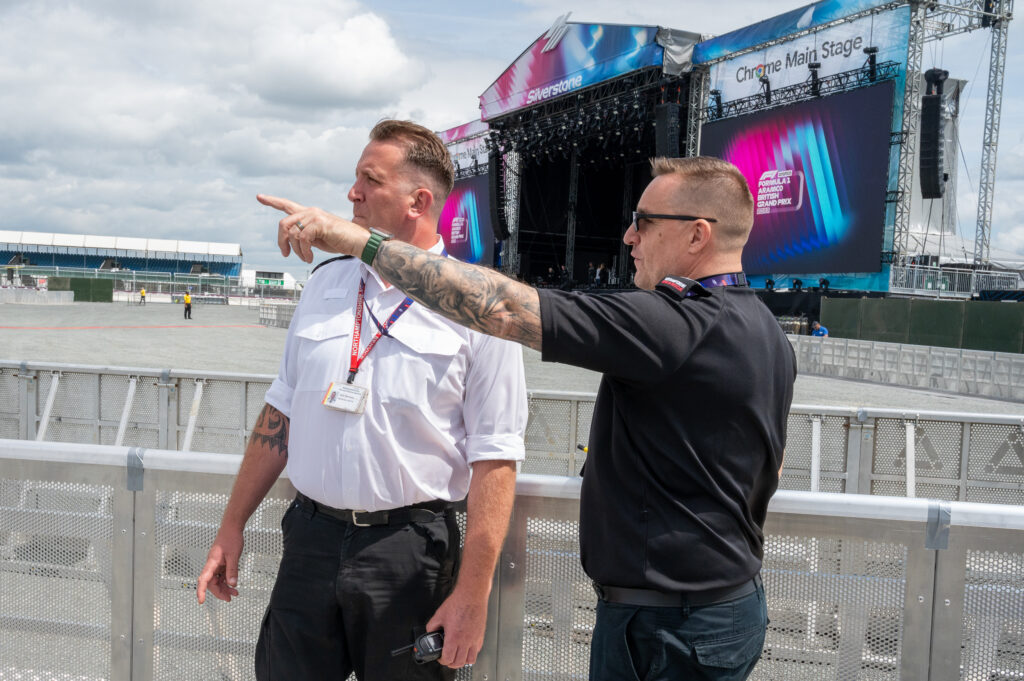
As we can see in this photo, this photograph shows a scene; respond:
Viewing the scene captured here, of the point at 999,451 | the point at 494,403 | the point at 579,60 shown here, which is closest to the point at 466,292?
the point at 494,403

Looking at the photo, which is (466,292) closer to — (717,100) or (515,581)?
(515,581)

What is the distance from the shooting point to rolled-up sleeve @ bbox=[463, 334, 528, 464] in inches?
78.0

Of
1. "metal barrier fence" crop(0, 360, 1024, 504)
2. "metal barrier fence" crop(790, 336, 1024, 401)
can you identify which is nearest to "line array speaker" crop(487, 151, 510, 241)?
"metal barrier fence" crop(790, 336, 1024, 401)

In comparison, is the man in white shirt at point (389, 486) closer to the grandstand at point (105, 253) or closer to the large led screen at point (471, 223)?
the large led screen at point (471, 223)

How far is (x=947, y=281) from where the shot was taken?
23688 millimetres

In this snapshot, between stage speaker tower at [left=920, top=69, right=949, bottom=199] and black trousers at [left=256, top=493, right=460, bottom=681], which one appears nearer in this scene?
black trousers at [left=256, top=493, right=460, bottom=681]

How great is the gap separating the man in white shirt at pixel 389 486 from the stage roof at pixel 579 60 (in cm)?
2691

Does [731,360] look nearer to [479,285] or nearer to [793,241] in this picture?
[479,285]

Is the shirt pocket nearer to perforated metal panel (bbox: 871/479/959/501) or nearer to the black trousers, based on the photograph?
the black trousers

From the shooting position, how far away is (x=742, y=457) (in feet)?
5.76

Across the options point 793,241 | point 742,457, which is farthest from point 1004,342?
point 742,457

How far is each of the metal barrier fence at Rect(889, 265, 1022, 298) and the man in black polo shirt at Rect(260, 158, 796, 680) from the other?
22181 mm

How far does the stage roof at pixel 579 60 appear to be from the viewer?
27.2 m

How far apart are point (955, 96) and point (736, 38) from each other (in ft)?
24.2
